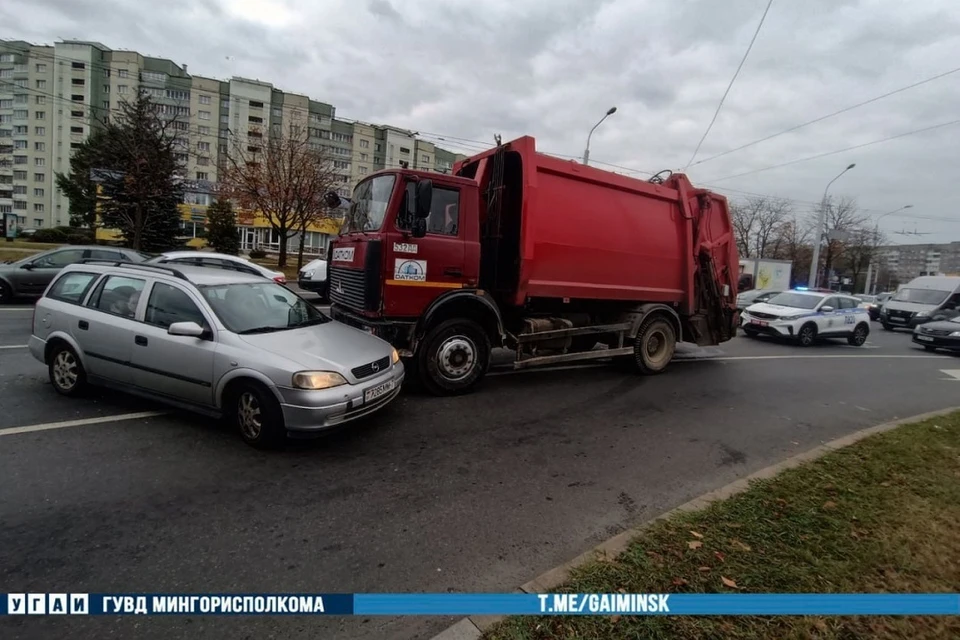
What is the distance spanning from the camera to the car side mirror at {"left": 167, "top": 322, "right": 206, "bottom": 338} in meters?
4.45

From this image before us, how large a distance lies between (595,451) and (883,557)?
2344mm

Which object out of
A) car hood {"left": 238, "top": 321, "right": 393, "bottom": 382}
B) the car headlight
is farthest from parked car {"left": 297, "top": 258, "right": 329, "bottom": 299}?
the car headlight

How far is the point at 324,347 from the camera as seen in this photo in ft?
15.4

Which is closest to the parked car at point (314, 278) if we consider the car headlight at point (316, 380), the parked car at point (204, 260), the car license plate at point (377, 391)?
the parked car at point (204, 260)

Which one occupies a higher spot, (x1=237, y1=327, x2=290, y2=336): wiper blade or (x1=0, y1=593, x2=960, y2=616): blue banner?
(x1=237, y1=327, x2=290, y2=336): wiper blade

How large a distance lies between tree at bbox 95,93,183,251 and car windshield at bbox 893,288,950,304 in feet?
109

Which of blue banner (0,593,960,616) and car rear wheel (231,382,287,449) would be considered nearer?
blue banner (0,593,960,616)

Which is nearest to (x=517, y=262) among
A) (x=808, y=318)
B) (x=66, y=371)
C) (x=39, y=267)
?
(x=66, y=371)

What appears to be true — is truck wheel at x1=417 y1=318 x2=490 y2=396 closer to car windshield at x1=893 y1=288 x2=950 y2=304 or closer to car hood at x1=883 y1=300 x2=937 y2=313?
car hood at x1=883 y1=300 x2=937 y2=313

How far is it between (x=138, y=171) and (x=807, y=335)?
81.7 ft

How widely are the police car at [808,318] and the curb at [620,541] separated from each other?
957 cm

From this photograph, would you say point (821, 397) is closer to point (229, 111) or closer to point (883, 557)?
point (883, 557)

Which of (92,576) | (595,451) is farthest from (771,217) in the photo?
(92,576)

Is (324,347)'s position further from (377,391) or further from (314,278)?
(314,278)
